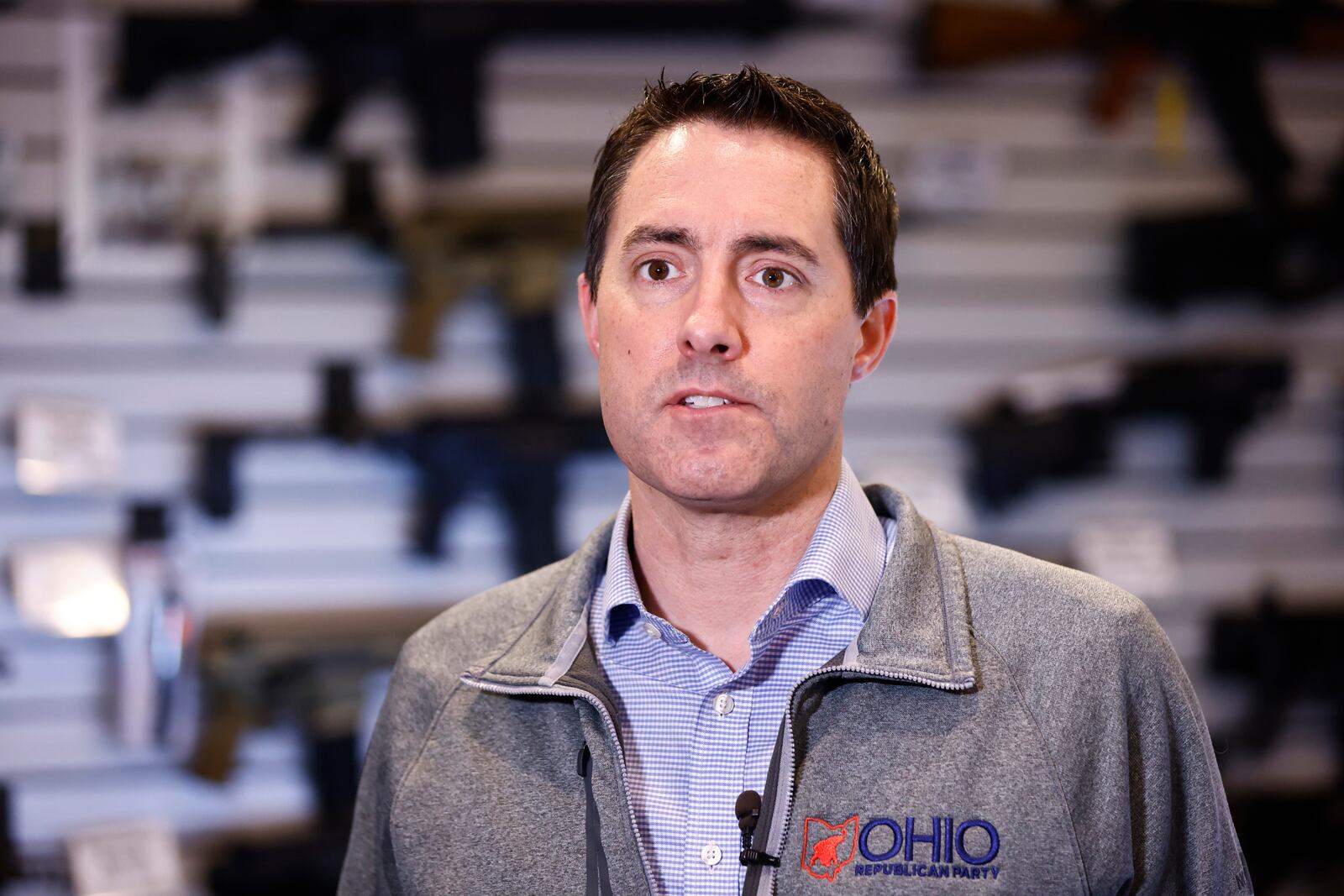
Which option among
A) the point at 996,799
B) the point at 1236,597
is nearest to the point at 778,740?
the point at 996,799

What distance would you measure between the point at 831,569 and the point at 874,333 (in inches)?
16.5

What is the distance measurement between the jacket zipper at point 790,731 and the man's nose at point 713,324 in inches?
15.9

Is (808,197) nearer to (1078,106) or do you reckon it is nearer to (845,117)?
(845,117)

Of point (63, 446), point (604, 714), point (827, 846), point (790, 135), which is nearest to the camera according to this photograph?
point (827, 846)

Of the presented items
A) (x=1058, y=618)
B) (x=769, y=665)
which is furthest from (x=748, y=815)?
(x=1058, y=618)

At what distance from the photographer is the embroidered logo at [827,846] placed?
4.82ft

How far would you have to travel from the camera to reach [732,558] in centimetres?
167

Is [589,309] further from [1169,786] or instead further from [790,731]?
[1169,786]

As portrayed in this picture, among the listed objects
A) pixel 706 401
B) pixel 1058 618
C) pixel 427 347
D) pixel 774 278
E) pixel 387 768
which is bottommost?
pixel 387 768

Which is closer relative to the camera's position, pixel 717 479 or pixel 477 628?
pixel 717 479

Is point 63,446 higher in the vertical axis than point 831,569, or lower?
lower

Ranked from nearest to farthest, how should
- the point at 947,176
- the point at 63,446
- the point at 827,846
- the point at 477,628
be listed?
the point at 827,846 → the point at 477,628 → the point at 63,446 → the point at 947,176

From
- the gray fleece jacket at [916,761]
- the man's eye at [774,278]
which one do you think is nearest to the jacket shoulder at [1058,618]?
the gray fleece jacket at [916,761]

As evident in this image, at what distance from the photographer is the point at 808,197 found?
1676 mm
